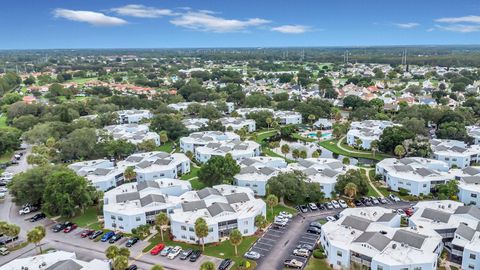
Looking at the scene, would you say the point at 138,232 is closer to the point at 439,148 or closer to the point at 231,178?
the point at 231,178

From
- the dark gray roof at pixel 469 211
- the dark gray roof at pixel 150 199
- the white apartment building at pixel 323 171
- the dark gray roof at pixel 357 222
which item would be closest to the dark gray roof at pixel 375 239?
the dark gray roof at pixel 357 222

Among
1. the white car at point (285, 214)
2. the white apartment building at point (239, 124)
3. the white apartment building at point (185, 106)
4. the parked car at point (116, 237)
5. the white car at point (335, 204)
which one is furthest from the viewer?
the white apartment building at point (185, 106)

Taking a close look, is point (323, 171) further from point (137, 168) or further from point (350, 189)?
point (137, 168)

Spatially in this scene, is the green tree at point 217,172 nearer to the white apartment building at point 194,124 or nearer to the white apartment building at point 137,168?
the white apartment building at point 137,168

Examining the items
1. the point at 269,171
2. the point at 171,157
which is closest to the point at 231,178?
the point at 269,171

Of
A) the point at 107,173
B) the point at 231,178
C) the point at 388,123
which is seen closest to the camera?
the point at 231,178

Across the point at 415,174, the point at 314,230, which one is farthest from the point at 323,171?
the point at 314,230
